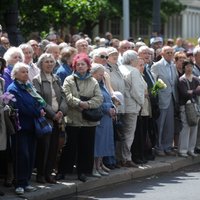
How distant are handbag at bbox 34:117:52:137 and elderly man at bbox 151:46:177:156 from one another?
4.22 m

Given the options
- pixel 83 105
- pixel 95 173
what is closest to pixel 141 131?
pixel 95 173

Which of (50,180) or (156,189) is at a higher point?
(50,180)

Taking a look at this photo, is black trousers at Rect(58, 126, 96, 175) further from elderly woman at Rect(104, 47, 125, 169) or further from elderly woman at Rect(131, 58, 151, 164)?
elderly woman at Rect(131, 58, 151, 164)

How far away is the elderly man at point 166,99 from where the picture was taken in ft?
51.7

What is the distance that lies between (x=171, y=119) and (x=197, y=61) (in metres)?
1.73

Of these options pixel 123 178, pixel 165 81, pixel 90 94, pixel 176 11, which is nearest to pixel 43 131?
pixel 90 94

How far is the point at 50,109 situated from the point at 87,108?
0.73m

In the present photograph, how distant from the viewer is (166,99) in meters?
15.8

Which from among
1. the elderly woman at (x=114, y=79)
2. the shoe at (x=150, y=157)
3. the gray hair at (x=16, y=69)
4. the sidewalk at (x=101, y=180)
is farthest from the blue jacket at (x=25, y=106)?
the shoe at (x=150, y=157)

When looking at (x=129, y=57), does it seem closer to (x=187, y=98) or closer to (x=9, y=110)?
(x=187, y=98)

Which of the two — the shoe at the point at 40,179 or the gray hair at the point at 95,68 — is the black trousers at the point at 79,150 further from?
the gray hair at the point at 95,68

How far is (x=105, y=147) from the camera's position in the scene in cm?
1345

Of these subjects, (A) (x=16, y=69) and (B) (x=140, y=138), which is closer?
(A) (x=16, y=69)

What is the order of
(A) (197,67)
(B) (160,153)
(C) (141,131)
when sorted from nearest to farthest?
(C) (141,131), (B) (160,153), (A) (197,67)
